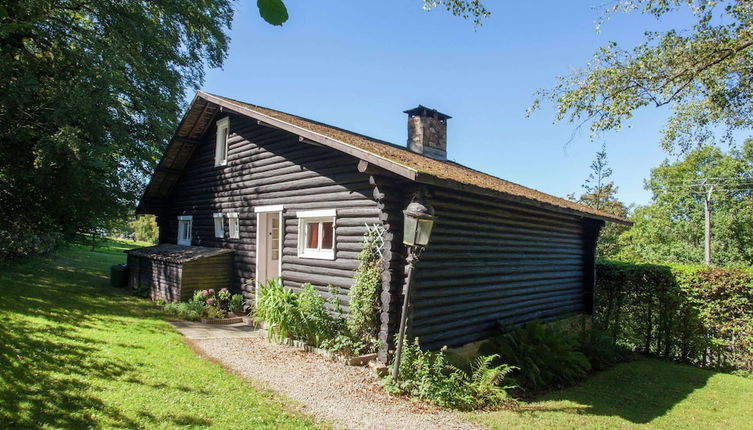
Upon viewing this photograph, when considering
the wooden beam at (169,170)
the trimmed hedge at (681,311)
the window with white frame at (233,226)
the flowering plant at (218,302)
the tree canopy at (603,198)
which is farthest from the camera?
the tree canopy at (603,198)

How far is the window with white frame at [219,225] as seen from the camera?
1208 cm

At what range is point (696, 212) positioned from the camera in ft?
124

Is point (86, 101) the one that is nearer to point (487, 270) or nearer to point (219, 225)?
point (219, 225)

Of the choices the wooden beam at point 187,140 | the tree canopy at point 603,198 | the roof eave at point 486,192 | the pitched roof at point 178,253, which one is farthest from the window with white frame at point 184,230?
the tree canopy at point 603,198

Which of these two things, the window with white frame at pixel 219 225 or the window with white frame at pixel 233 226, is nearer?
the window with white frame at pixel 233 226

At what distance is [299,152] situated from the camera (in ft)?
31.1

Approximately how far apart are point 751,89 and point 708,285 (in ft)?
17.5

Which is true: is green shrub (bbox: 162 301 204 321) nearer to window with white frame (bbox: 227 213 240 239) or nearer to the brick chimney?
window with white frame (bbox: 227 213 240 239)

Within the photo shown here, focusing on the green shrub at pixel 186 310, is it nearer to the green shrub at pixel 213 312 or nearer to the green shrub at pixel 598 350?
the green shrub at pixel 213 312

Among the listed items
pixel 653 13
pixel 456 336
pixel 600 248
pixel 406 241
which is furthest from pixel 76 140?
pixel 600 248

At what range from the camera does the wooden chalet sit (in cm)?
728

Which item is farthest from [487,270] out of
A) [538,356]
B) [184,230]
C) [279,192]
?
[184,230]

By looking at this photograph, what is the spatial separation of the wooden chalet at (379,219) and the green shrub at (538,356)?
551 millimetres

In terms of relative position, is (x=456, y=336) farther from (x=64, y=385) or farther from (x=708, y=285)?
(x=708, y=285)
